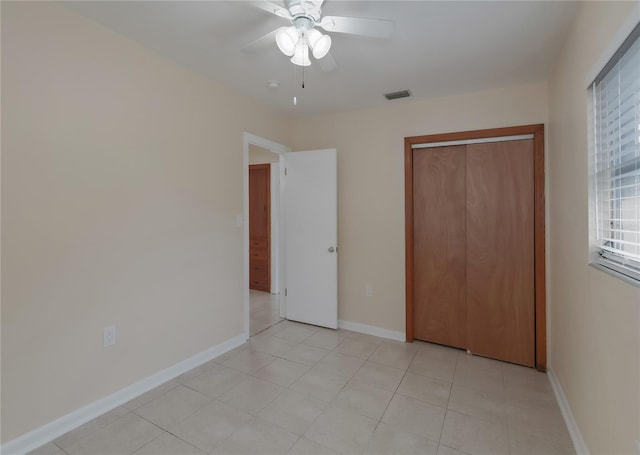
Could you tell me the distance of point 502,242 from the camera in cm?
278

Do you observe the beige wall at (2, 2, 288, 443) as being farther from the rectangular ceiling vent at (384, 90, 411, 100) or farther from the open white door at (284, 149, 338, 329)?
the rectangular ceiling vent at (384, 90, 411, 100)

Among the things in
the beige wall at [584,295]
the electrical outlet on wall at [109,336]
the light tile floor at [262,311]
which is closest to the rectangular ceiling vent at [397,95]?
the beige wall at [584,295]

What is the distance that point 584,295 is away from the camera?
5.51ft

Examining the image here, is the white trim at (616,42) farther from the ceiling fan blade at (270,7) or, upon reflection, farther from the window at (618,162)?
the ceiling fan blade at (270,7)

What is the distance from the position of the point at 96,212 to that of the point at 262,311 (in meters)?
2.58

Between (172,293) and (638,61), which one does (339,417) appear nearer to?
(172,293)

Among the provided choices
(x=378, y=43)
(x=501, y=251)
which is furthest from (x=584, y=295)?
(x=378, y=43)

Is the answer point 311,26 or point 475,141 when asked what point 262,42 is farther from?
point 475,141

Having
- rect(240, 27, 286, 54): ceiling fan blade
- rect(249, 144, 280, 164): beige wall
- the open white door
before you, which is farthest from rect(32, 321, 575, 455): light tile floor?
rect(249, 144, 280, 164): beige wall

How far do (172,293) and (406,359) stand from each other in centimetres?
208

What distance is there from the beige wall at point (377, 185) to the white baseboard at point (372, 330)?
5 cm

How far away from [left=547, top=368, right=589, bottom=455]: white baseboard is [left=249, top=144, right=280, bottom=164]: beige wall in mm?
4198

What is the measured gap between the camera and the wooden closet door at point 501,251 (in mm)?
2693

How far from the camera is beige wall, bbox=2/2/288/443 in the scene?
1.63 m
